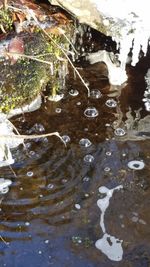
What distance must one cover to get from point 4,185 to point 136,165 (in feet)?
4.37

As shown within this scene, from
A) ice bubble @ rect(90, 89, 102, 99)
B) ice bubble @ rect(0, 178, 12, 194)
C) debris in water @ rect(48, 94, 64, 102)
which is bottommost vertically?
ice bubble @ rect(0, 178, 12, 194)

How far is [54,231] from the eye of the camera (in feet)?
13.8

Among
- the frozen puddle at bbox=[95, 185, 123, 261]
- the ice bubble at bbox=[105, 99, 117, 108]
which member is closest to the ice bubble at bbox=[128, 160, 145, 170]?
the frozen puddle at bbox=[95, 185, 123, 261]

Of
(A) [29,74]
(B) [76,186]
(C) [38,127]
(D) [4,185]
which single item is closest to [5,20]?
(A) [29,74]

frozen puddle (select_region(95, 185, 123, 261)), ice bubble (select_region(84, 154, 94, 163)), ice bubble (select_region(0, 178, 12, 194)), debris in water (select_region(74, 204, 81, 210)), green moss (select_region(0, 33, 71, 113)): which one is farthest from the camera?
green moss (select_region(0, 33, 71, 113))

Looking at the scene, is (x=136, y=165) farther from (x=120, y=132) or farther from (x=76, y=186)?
(x=76, y=186)

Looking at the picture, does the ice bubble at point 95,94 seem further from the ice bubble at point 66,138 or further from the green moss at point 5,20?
the green moss at point 5,20

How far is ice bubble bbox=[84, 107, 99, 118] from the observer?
18.2ft

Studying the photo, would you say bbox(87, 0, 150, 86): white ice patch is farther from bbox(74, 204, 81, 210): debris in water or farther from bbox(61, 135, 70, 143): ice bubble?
bbox(74, 204, 81, 210): debris in water

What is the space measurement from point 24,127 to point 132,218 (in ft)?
5.39

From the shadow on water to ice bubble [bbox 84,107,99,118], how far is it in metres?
0.04

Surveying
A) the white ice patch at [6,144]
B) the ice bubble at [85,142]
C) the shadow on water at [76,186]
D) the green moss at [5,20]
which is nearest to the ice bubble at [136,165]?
the shadow on water at [76,186]

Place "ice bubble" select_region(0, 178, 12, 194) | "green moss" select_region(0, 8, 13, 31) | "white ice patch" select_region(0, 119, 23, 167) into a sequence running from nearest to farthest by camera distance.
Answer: "ice bubble" select_region(0, 178, 12, 194), "white ice patch" select_region(0, 119, 23, 167), "green moss" select_region(0, 8, 13, 31)

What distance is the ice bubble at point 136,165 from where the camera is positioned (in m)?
4.87
